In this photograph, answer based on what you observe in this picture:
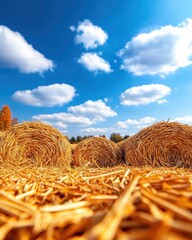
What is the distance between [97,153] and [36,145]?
4.72ft

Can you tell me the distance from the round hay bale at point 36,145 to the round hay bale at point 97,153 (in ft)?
1.67

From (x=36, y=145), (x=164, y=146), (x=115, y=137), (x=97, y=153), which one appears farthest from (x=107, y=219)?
(x=115, y=137)

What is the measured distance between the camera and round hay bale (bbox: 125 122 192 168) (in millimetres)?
5703

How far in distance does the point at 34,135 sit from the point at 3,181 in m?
4.14

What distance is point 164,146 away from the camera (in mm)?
5777

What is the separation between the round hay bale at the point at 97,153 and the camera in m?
6.63

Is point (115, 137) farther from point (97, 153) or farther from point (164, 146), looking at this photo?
point (164, 146)

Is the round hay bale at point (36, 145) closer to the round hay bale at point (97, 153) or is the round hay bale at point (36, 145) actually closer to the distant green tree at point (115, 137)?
the round hay bale at point (97, 153)

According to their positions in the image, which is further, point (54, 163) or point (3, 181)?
point (54, 163)

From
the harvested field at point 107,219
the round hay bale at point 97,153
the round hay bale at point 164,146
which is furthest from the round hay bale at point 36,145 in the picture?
the harvested field at point 107,219

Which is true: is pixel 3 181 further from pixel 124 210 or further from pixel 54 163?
pixel 54 163

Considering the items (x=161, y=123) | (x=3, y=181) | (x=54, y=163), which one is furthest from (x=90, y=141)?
(x=3, y=181)

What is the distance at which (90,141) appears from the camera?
6.81 m

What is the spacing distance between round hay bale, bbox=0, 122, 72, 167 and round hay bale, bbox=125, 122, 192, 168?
1500mm
